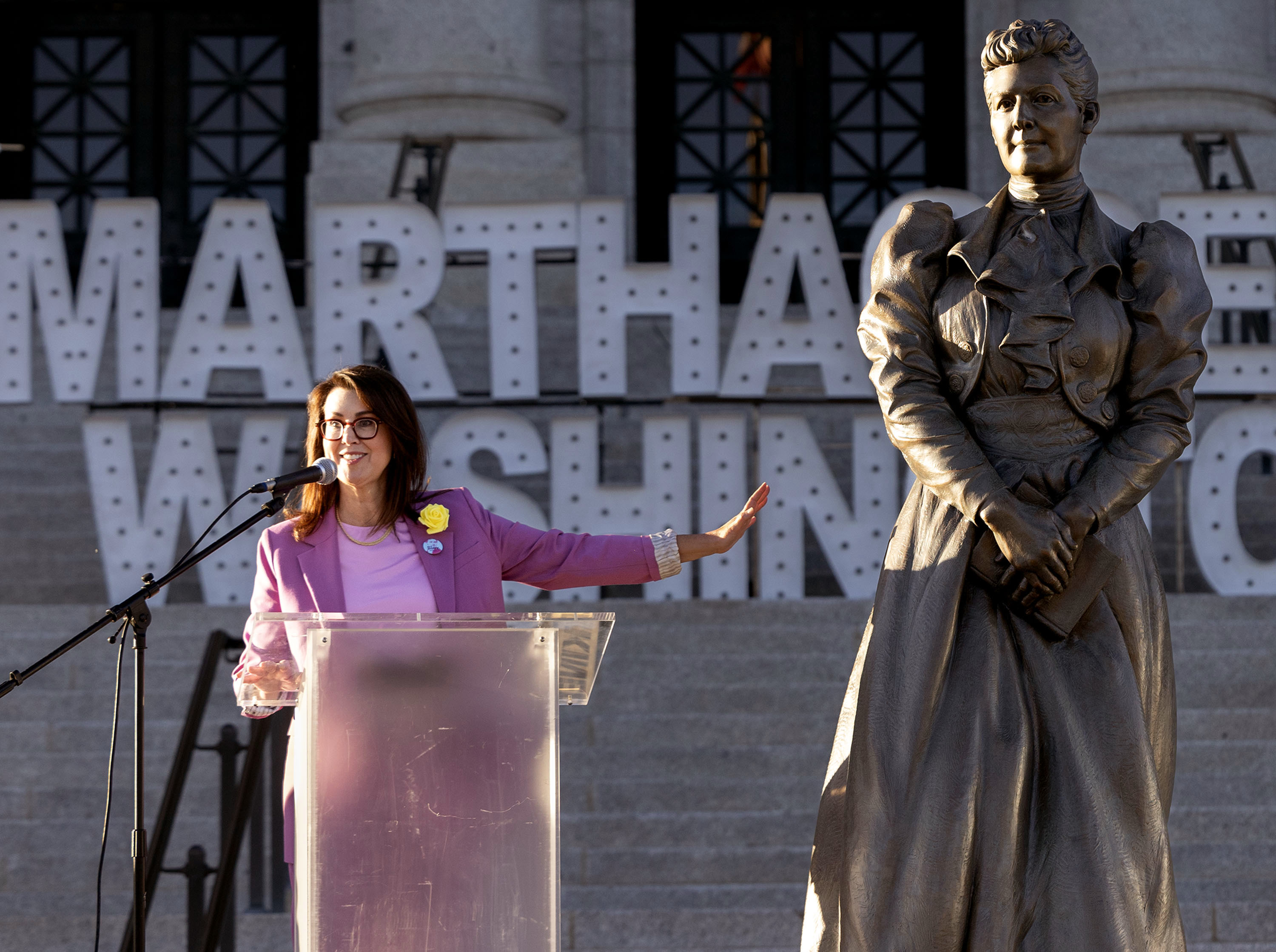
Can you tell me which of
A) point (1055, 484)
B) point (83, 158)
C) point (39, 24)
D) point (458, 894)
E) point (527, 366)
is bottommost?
point (458, 894)

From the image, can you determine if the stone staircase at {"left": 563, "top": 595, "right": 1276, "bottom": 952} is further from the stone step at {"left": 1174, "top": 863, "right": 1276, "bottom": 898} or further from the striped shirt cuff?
the striped shirt cuff

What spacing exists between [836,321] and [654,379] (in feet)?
8.67

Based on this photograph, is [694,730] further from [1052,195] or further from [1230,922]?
A: [1052,195]

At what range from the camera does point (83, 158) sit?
1641cm

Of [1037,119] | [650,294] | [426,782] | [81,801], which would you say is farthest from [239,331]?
[426,782]

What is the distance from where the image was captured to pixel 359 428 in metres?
4.15

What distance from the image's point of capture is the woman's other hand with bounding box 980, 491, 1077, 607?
387 cm

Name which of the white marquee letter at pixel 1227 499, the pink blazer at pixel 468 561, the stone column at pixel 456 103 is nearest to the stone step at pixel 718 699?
the white marquee letter at pixel 1227 499

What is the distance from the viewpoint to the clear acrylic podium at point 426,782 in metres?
3.58

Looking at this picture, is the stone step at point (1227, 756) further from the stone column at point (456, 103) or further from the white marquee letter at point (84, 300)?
the stone column at point (456, 103)

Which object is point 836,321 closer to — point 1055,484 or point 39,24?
point 1055,484

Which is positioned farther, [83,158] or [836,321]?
[83,158]

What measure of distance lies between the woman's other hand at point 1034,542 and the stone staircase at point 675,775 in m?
2.93

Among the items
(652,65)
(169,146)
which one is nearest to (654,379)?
(652,65)
